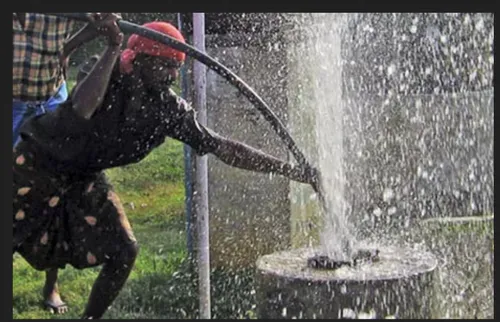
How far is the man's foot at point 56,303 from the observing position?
3914mm

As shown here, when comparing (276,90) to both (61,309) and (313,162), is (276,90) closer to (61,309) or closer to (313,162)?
(313,162)

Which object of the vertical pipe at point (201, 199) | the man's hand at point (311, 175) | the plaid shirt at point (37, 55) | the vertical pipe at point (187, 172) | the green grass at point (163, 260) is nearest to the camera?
the plaid shirt at point (37, 55)

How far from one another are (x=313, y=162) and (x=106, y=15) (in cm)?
134

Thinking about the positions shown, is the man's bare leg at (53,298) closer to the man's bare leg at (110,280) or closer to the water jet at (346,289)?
the man's bare leg at (110,280)

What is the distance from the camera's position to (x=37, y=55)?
11.4 feet

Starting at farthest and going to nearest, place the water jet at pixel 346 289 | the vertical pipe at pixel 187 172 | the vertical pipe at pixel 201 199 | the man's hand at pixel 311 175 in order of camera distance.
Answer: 1. the vertical pipe at pixel 187 172
2. the vertical pipe at pixel 201 199
3. the man's hand at pixel 311 175
4. the water jet at pixel 346 289

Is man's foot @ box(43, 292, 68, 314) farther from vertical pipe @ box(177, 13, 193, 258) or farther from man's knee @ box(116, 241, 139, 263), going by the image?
vertical pipe @ box(177, 13, 193, 258)

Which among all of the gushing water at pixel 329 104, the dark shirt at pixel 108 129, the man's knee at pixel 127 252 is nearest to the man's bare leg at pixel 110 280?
the man's knee at pixel 127 252

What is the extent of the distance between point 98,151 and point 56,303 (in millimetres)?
827

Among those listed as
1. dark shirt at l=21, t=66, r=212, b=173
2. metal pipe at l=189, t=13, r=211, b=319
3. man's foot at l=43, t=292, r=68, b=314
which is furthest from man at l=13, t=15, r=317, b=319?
metal pipe at l=189, t=13, r=211, b=319

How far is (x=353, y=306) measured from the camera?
10.8 feet

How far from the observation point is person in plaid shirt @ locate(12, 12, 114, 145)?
11.3ft

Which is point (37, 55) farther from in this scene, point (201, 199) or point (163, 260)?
point (163, 260)

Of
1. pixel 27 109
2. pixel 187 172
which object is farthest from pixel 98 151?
pixel 187 172
